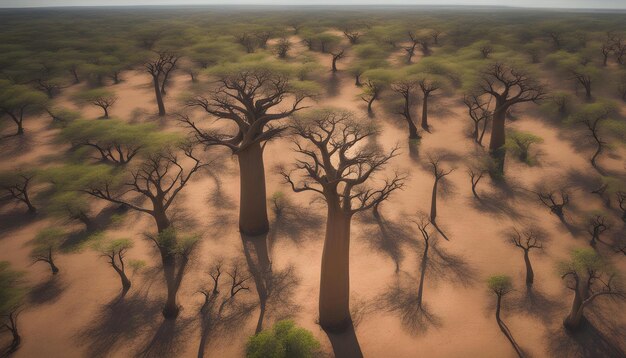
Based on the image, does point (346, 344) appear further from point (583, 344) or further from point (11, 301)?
point (11, 301)

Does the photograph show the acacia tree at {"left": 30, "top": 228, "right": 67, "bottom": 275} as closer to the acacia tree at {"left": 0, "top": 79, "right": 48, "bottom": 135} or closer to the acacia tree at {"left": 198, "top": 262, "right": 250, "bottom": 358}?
the acacia tree at {"left": 198, "top": 262, "right": 250, "bottom": 358}

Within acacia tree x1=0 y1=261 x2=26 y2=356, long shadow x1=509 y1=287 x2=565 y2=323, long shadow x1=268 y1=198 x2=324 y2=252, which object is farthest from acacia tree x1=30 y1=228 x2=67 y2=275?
long shadow x1=509 y1=287 x2=565 y2=323

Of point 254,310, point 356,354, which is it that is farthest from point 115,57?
point 356,354

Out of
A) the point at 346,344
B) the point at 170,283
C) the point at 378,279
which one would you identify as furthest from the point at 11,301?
the point at 378,279

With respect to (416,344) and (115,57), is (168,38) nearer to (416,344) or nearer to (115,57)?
(115,57)

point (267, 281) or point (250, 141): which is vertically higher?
point (250, 141)
